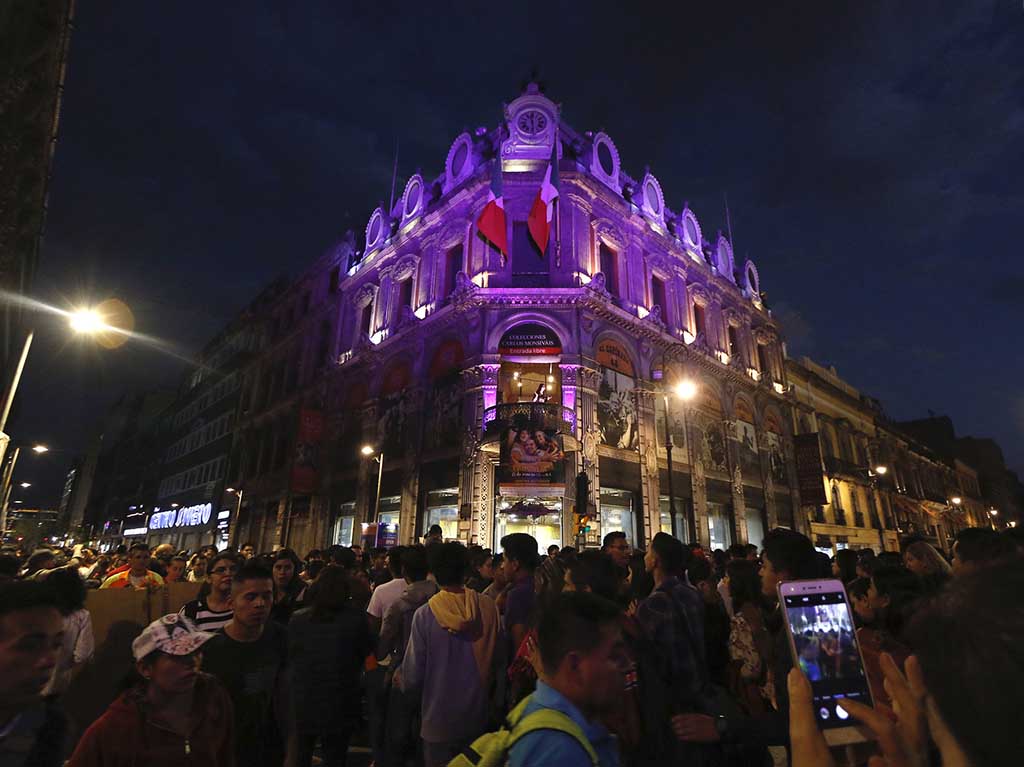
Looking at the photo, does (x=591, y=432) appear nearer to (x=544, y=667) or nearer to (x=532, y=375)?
(x=532, y=375)

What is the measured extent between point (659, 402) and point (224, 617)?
75.2 feet

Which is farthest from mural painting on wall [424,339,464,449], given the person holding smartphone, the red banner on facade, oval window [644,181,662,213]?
the person holding smartphone

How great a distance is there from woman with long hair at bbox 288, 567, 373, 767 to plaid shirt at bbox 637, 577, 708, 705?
2.50m

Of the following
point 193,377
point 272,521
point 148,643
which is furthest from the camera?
point 193,377

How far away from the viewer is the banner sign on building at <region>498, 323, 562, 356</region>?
71.6 feet

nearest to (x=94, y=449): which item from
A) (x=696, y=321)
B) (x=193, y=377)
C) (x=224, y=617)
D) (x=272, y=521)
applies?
(x=193, y=377)

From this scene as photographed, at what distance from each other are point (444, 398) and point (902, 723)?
22086mm

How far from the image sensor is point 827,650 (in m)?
1.83

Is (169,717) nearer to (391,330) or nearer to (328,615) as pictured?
(328,615)

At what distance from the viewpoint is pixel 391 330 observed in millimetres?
27234

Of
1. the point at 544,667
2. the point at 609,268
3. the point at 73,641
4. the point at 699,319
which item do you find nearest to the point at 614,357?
the point at 609,268

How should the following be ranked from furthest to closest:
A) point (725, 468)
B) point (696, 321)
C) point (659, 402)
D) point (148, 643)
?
point (696, 321)
point (725, 468)
point (659, 402)
point (148, 643)

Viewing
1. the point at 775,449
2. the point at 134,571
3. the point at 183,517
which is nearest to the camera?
the point at 134,571

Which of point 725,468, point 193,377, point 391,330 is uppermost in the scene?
point 193,377
